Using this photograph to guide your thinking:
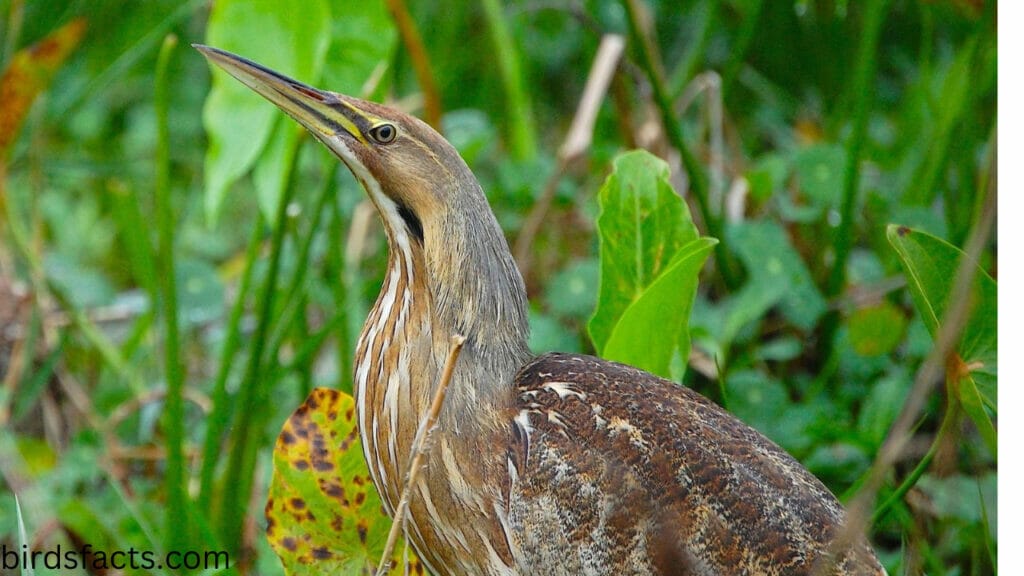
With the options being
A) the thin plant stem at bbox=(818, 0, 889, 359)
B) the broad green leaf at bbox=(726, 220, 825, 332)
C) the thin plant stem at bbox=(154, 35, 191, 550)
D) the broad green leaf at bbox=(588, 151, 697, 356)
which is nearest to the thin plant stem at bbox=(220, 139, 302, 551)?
the thin plant stem at bbox=(154, 35, 191, 550)

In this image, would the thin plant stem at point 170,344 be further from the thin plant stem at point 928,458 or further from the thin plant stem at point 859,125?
Result: the thin plant stem at point 859,125

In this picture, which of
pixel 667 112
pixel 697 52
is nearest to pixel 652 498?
pixel 667 112

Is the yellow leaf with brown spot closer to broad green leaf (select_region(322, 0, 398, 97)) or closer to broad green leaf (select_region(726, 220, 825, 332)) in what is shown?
broad green leaf (select_region(322, 0, 398, 97))

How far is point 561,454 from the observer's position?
1.39 m

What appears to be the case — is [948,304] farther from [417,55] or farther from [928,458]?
[417,55]

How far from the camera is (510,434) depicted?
4.71 ft

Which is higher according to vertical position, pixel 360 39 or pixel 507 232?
pixel 360 39

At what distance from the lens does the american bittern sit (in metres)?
1.37

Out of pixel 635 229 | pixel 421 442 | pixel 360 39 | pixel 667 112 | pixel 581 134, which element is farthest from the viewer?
pixel 581 134

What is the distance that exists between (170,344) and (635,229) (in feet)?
2.17
